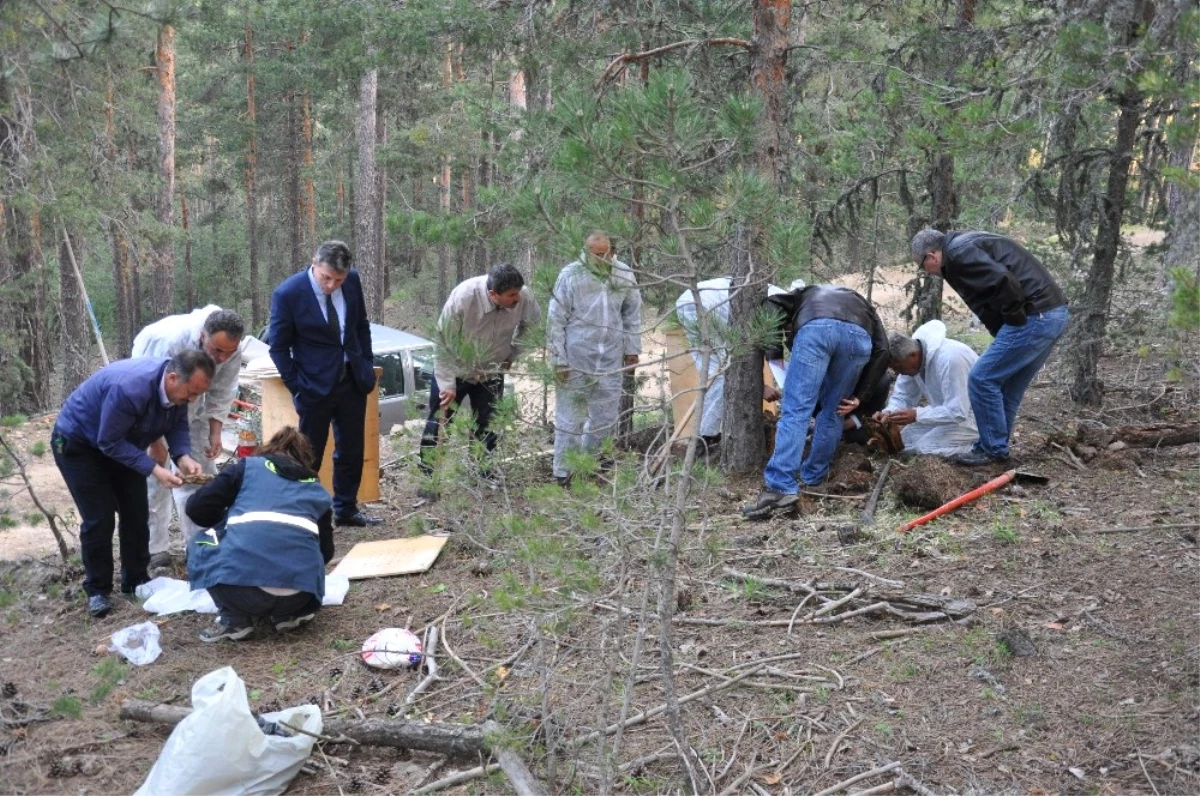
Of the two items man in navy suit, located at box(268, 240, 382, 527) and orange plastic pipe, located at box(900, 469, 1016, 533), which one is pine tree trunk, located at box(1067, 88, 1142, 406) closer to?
orange plastic pipe, located at box(900, 469, 1016, 533)

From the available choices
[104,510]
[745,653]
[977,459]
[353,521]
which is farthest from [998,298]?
[104,510]

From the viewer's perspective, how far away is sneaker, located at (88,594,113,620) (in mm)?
5484

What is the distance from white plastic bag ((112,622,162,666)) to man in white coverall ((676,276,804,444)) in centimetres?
286

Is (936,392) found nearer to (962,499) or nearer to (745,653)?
(962,499)

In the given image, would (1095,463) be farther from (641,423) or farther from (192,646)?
(192,646)

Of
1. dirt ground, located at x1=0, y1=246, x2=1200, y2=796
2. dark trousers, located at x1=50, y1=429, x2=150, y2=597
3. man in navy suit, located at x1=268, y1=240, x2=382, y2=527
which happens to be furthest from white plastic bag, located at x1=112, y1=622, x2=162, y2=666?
man in navy suit, located at x1=268, y1=240, x2=382, y2=527

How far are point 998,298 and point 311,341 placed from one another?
4264 millimetres

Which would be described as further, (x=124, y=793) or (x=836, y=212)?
(x=836, y=212)

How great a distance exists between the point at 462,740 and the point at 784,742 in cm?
116

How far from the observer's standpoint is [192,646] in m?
4.98

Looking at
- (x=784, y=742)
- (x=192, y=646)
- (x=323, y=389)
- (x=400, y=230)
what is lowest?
(x=192, y=646)

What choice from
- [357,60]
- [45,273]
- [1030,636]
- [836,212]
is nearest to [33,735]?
[1030,636]

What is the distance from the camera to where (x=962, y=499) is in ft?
18.9

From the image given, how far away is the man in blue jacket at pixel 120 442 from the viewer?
5.18 meters
